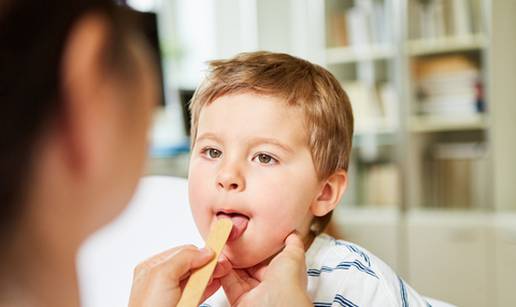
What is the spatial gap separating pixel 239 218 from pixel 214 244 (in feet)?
0.25

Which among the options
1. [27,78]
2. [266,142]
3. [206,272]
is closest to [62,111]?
[27,78]

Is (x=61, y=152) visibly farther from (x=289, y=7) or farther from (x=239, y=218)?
(x=289, y=7)

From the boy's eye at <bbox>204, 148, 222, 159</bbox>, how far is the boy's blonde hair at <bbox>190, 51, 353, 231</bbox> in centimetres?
7

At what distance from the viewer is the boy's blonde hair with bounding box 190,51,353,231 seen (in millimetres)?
848

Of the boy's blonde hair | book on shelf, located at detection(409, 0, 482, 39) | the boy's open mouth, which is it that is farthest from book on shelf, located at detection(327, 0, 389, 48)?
the boy's open mouth

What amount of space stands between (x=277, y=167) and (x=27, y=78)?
561mm

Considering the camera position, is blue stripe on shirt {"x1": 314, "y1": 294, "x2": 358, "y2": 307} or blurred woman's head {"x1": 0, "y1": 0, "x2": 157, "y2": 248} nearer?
blurred woman's head {"x1": 0, "y1": 0, "x2": 157, "y2": 248}

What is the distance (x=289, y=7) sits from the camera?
116 inches

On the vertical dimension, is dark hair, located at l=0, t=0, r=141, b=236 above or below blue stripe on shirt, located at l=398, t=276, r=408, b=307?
above

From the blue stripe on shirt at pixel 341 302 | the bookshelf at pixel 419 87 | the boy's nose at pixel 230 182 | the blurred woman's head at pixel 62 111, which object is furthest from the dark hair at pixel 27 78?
the bookshelf at pixel 419 87

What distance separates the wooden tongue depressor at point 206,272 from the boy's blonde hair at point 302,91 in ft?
0.66

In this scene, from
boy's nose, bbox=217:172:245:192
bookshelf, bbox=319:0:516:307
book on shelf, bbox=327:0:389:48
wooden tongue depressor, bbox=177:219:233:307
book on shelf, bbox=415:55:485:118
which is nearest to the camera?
wooden tongue depressor, bbox=177:219:233:307

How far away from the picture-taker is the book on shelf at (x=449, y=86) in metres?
2.64

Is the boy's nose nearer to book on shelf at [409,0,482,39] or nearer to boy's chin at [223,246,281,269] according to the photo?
boy's chin at [223,246,281,269]
